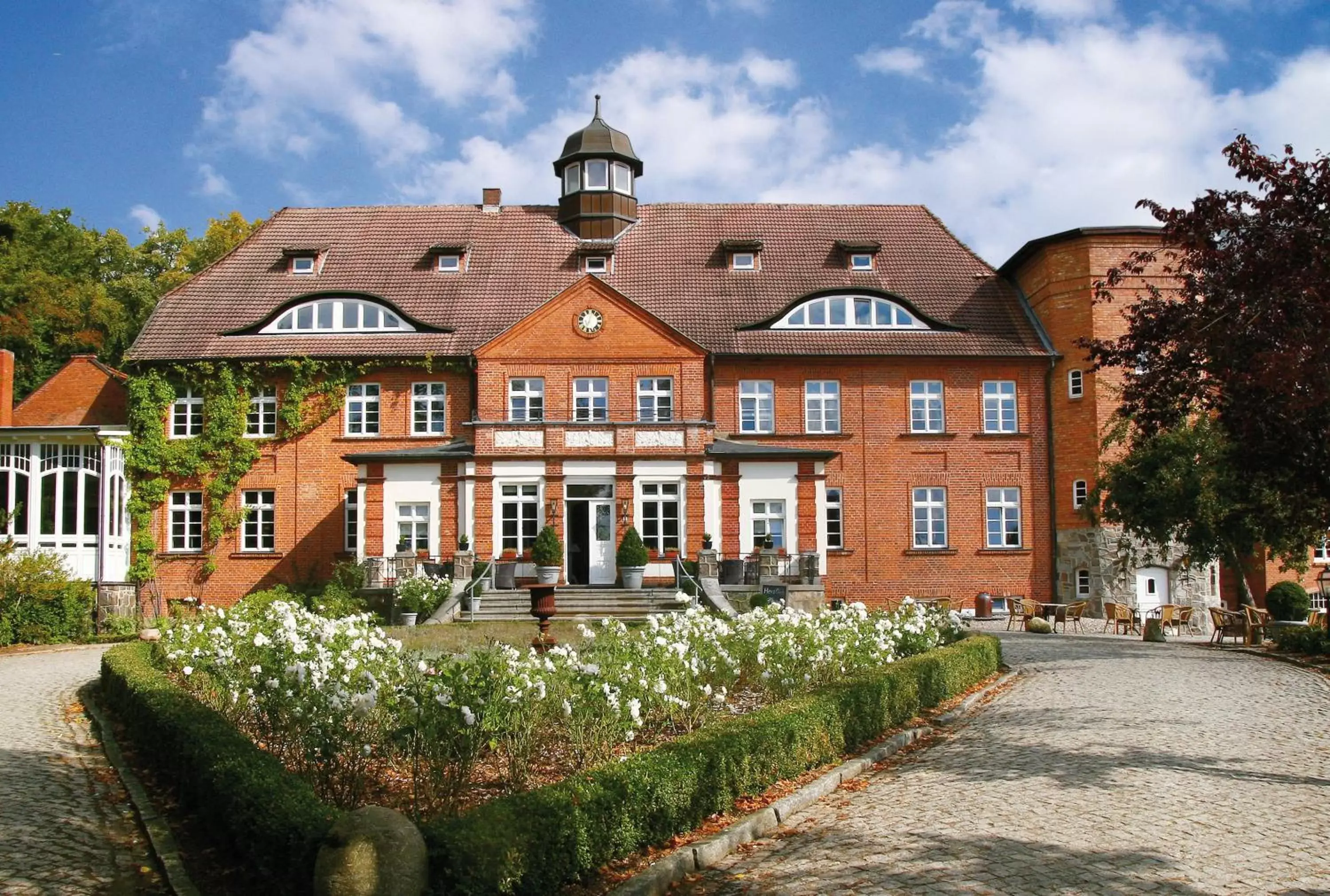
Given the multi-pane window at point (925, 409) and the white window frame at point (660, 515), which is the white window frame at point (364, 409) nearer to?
the white window frame at point (660, 515)

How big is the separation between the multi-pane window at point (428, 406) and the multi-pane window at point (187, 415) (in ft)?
17.7

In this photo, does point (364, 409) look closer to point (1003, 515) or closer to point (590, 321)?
point (590, 321)

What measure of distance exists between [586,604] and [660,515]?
134 inches

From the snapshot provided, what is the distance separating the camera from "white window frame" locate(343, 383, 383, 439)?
2898 cm

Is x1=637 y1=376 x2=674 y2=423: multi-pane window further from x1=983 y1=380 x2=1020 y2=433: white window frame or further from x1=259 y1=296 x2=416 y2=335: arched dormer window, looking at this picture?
x1=983 y1=380 x2=1020 y2=433: white window frame

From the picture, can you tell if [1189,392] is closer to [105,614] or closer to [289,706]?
[289,706]

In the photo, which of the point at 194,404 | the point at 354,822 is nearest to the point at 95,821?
the point at 354,822

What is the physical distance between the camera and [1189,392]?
13.9 meters

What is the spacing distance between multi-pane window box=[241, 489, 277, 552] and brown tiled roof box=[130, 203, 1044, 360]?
373 cm

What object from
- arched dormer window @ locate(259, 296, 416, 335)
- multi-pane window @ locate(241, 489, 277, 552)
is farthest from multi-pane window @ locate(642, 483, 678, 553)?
multi-pane window @ locate(241, 489, 277, 552)

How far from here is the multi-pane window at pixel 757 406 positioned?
29266 mm

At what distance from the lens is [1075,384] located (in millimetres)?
29500

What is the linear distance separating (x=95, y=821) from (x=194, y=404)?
22.4m

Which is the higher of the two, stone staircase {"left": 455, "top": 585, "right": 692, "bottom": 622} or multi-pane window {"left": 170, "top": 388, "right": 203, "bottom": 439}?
multi-pane window {"left": 170, "top": 388, "right": 203, "bottom": 439}
